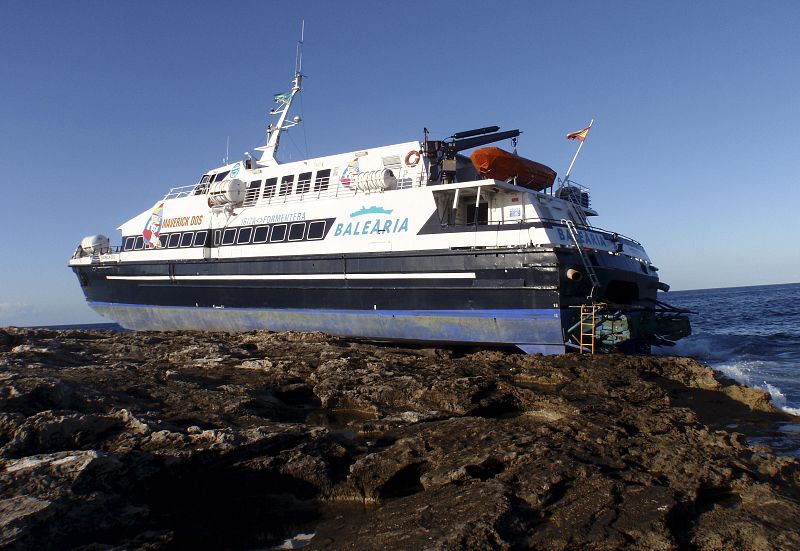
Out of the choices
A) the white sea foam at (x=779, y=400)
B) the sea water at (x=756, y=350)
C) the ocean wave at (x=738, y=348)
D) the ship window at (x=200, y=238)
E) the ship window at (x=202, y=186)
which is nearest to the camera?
the white sea foam at (x=779, y=400)

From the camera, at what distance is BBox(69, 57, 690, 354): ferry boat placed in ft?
41.3

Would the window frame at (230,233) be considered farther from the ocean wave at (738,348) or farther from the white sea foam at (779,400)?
the white sea foam at (779,400)

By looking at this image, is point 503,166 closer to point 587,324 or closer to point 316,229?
point 587,324

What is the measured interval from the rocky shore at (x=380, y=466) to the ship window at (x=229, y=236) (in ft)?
29.6

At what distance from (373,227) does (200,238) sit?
24.9 ft

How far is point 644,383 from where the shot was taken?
9453 millimetres

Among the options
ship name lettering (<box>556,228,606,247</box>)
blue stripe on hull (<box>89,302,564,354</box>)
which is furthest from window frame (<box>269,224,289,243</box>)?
ship name lettering (<box>556,228,606,247</box>)

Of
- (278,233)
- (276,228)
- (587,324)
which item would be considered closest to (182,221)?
(276,228)

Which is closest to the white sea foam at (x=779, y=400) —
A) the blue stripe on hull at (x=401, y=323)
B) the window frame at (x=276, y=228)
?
the blue stripe on hull at (x=401, y=323)

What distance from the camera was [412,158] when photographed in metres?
15.6

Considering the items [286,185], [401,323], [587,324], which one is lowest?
[401,323]

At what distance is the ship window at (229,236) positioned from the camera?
18.1 m

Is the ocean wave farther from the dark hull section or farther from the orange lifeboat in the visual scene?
the orange lifeboat

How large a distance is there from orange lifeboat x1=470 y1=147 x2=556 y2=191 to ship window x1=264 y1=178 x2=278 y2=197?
7.54 metres
